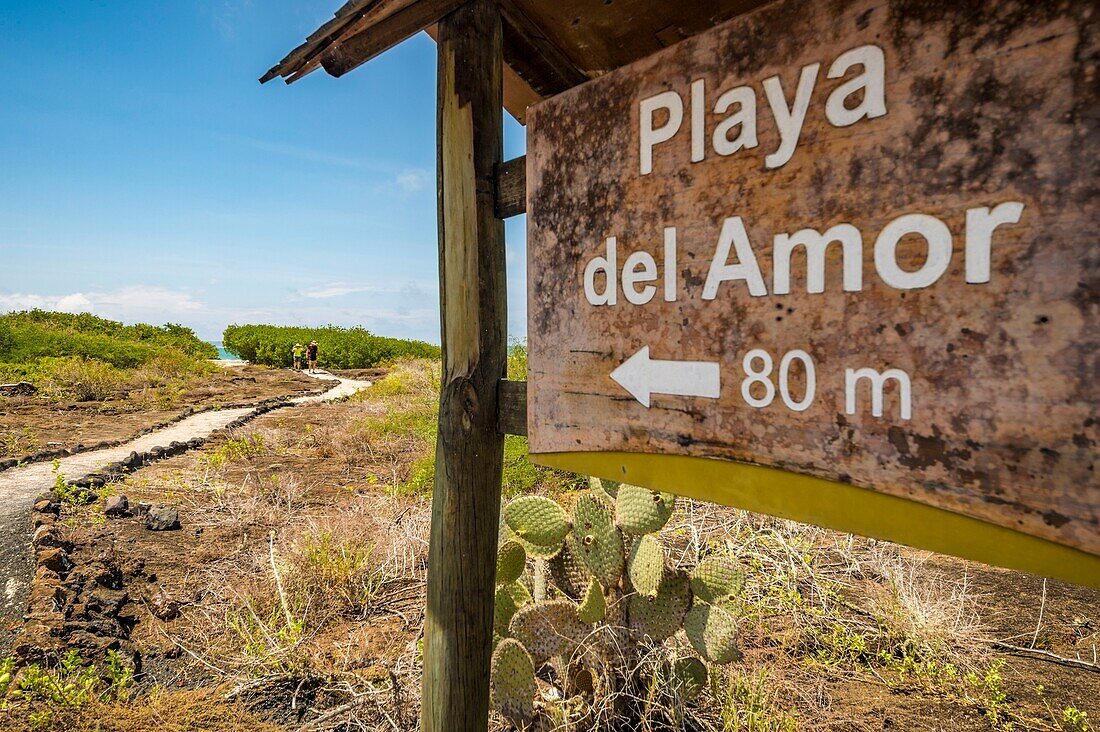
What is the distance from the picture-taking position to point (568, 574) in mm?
2719

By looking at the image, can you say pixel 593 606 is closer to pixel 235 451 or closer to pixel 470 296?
pixel 470 296

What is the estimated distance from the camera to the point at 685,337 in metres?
1.31

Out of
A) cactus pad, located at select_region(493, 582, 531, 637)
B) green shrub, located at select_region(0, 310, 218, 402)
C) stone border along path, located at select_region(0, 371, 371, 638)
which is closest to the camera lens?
cactus pad, located at select_region(493, 582, 531, 637)

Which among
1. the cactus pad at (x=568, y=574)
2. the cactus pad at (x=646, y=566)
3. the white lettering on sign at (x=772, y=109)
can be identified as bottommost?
the cactus pad at (x=568, y=574)

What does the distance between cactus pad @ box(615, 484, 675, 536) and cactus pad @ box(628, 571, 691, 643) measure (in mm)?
272

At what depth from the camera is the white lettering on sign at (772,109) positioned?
1.07 metres

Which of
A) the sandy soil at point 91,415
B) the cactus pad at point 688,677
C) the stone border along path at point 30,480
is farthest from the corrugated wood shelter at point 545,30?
the sandy soil at point 91,415

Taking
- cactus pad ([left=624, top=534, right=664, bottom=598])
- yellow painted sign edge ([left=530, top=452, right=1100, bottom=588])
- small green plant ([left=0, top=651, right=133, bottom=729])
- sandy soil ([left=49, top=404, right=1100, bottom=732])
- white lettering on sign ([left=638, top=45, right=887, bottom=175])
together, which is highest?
white lettering on sign ([left=638, top=45, right=887, bottom=175])

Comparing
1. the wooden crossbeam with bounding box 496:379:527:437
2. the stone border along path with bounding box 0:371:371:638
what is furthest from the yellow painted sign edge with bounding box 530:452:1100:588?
the stone border along path with bounding box 0:371:371:638

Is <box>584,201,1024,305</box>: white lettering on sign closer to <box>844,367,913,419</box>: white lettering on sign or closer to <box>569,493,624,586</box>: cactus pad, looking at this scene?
<box>844,367,913,419</box>: white lettering on sign

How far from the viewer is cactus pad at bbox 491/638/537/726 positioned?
7.32 ft

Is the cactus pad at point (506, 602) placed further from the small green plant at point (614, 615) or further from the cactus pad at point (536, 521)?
the cactus pad at point (536, 521)

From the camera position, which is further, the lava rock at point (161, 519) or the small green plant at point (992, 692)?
the lava rock at point (161, 519)

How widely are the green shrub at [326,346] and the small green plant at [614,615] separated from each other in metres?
22.1
